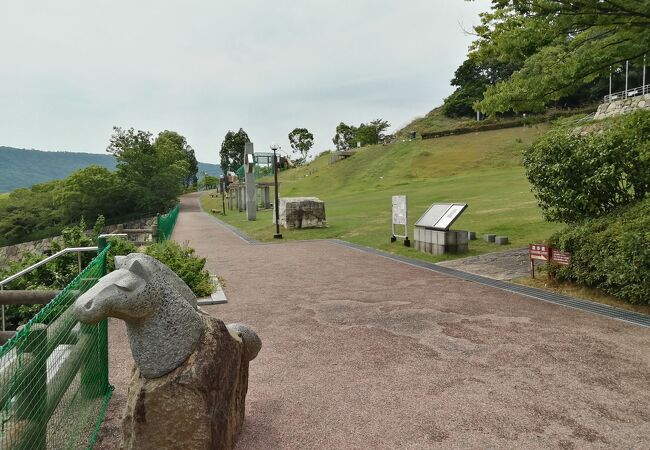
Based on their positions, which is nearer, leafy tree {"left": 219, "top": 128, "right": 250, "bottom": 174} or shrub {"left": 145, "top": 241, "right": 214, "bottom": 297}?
shrub {"left": 145, "top": 241, "right": 214, "bottom": 297}

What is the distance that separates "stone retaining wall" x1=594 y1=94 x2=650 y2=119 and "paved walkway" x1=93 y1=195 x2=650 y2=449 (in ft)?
132

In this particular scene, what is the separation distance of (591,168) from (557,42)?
9.06ft

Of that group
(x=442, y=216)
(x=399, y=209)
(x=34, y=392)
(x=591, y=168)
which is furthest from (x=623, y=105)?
(x=34, y=392)

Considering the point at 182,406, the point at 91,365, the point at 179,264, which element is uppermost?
the point at 179,264

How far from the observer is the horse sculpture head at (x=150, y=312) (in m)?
2.62

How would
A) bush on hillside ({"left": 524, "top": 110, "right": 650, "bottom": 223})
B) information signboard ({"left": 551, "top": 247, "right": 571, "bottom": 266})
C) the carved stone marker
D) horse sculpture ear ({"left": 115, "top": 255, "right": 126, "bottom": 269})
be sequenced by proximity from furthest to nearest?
the carved stone marker < bush on hillside ({"left": 524, "top": 110, "right": 650, "bottom": 223}) < information signboard ({"left": 551, "top": 247, "right": 571, "bottom": 266}) < horse sculpture ear ({"left": 115, "top": 255, "right": 126, "bottom": 269})

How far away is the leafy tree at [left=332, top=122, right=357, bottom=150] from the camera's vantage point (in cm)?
10512

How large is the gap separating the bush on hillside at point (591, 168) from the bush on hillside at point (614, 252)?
24.0 inches

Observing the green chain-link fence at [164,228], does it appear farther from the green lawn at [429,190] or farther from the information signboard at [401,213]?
the information signboard at [401,213]

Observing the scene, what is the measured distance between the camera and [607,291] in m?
7.28

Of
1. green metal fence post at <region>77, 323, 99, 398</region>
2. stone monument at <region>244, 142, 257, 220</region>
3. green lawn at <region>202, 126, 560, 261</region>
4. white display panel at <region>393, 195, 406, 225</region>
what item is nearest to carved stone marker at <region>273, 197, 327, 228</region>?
green lawn at <region>202, 126, 560, 261</region>

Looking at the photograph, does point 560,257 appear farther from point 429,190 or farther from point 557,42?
point 429,190

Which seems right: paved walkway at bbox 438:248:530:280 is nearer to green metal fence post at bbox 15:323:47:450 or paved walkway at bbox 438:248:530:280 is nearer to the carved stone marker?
green metal fence post at bbox 15:323:47:450

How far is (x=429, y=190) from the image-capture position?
30.5 metres
